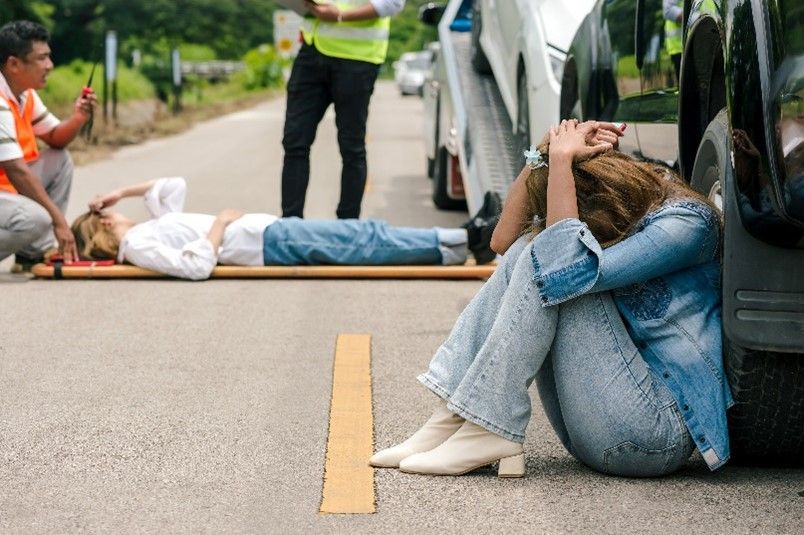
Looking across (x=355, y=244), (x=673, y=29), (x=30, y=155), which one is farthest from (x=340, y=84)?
(x=673, y=29)

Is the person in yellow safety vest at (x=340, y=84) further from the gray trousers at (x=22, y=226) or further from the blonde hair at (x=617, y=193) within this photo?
the blonde hair at (x=617, y=193)

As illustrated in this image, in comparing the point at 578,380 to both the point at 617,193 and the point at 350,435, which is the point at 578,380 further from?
the point at 350,435

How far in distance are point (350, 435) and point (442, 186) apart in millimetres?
7577

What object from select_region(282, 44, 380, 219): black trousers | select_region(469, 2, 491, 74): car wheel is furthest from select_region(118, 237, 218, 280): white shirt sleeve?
select_region(469, 2, 491, 74): car wheel

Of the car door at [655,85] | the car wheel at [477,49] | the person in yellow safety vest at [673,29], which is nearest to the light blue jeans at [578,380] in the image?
the car door at [655,85]

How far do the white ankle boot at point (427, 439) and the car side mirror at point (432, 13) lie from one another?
8.44 meters

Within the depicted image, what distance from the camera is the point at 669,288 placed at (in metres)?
4.09

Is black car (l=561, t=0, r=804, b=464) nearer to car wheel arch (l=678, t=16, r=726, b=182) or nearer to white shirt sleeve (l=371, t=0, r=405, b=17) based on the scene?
car wheel arch (l=678, t=16, r=726, b=182)

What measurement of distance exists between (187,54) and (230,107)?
30.7 meters

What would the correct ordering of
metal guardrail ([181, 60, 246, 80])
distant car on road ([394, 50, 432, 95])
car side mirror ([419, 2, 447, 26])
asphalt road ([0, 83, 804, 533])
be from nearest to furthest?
asphalt road ([0, 83, 804, 533]) < car side mirror ([419, 2, 447, 26]) < distant car on road ([394, 50, 432, 95]) < metal guardrail ([181, 60, 246, 80])

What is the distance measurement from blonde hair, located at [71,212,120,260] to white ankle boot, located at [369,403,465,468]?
4.14 meters

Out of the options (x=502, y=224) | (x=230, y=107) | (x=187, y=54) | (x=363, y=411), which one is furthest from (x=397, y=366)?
(x=187, y=54)

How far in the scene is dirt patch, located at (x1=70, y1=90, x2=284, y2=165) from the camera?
64.5ft

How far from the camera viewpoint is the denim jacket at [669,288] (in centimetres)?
393
